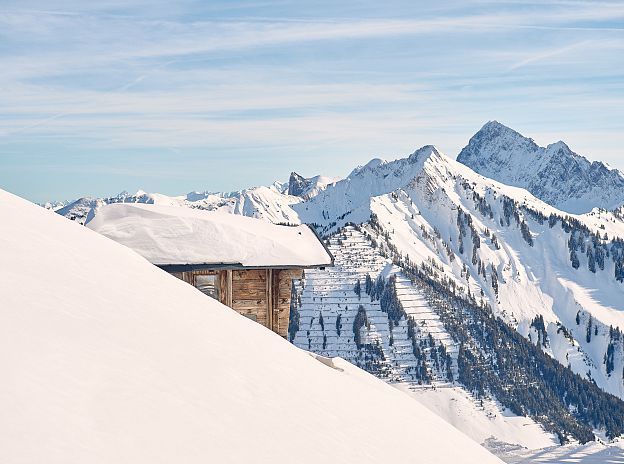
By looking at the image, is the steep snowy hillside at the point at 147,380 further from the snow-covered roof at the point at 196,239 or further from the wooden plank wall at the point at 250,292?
the wooden plank wall at the point at 250,292

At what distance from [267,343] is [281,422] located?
2137mm

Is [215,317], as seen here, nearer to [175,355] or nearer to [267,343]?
[267,343]

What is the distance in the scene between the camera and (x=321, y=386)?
834 cm

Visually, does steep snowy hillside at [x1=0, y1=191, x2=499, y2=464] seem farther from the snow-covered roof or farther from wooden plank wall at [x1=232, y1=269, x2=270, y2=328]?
wooden plank wall at [x1=232, y1=269, x2=270, y2=328]

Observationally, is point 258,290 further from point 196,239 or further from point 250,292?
point 196,239

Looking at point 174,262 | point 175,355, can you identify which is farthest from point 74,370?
point 174,262

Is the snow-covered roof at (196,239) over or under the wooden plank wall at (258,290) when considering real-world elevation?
over

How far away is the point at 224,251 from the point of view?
18.0 metres

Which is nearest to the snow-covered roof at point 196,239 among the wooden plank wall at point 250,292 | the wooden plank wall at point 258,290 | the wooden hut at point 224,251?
the wooden hut at point 224,251

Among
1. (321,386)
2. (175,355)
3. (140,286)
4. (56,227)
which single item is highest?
(56,227)

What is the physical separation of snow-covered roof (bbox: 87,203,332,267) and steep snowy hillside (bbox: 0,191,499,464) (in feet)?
24.1

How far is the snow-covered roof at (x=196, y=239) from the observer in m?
17.1

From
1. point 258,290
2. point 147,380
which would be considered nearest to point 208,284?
point 258,290

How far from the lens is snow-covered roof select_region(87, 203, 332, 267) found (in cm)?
1706
